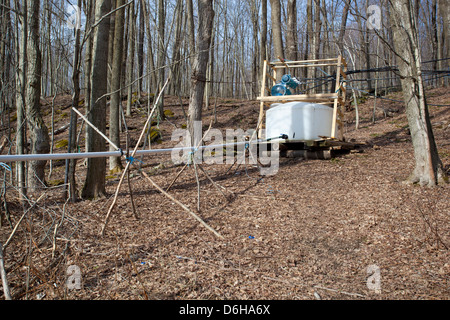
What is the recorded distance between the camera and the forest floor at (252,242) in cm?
286

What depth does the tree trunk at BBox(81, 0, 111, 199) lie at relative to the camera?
17.3 feet

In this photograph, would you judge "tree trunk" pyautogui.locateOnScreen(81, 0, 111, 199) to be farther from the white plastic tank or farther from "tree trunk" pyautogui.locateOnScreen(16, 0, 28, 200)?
the white plastic tank

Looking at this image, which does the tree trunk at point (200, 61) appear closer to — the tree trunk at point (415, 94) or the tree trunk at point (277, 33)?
the tree trunk at point (415, 94)

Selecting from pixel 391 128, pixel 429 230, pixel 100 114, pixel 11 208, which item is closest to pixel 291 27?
pixel 391 128

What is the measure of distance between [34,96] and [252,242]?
4.89 metres

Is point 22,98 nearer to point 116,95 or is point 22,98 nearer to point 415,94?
point 116,95

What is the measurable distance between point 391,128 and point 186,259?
11304 mm

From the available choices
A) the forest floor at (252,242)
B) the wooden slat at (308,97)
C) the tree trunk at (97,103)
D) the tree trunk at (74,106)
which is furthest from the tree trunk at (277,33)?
the tree trunk at (74,106)

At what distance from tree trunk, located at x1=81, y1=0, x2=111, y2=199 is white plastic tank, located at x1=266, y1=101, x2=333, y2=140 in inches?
→ 161

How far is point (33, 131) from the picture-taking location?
5988 millimetres

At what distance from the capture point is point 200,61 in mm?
6918

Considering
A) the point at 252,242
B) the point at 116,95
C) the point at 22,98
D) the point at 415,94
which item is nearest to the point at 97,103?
the point at 22,98

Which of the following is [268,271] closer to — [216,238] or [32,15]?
[216,238]

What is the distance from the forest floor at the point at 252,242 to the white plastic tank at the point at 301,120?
125 centimetres
